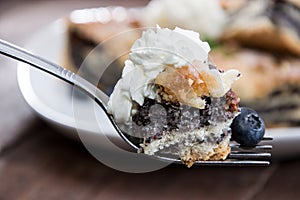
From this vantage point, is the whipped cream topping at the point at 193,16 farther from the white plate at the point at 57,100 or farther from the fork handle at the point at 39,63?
the fork handle at the point at 39,63

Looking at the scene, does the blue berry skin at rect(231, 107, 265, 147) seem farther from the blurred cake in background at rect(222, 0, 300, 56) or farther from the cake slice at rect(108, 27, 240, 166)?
the blurred cake in background at rect(222, 0, 300, 56)

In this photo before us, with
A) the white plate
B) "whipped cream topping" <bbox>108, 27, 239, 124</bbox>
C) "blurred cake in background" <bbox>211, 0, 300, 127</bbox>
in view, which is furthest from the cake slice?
"blurred cake in background" <bbox>211, 0, 300, 127</bbox>

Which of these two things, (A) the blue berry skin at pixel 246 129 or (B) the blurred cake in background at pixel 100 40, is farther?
(B) the blurred cake in background at pixel 100 40

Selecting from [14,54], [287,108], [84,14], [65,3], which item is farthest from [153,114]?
[65,3]

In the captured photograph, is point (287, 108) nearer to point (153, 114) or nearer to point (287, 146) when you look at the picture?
point (287, 146)

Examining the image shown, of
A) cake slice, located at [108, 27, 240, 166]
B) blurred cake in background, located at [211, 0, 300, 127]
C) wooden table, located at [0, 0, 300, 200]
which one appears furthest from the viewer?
blurred cake in background, located at [211, 0, 300, 127]

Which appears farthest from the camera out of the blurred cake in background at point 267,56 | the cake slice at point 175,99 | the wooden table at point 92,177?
the blurred cake in background at point 267,56

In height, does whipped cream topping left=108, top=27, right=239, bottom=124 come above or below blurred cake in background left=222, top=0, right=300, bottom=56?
below

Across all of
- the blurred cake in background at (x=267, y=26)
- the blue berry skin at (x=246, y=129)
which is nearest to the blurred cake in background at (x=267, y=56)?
the blurred cake in background at (x=267, y=26)
